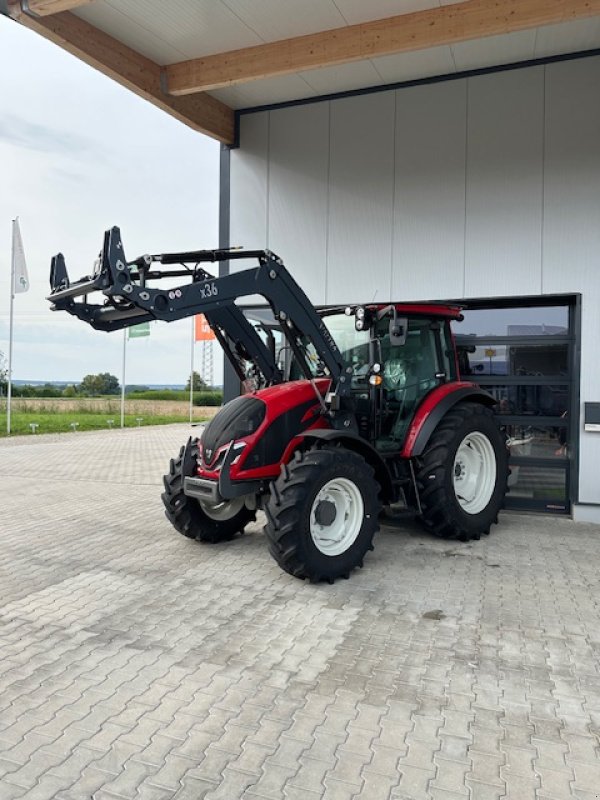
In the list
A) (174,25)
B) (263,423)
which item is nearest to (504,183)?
(174,25)

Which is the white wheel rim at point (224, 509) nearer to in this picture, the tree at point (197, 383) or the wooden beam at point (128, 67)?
the wooden beam at point (128, 67)

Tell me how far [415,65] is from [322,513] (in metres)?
5.36

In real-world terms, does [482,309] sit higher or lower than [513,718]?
higher

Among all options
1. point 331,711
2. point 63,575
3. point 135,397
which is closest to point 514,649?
point 331,711

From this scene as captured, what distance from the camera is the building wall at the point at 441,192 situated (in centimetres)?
676

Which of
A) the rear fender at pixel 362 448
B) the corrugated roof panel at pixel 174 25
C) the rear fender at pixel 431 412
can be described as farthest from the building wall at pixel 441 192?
the rear fender at pixel 362 448

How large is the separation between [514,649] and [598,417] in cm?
387

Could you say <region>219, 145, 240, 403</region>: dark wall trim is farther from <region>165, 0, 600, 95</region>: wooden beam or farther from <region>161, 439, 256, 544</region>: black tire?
<region>161, 439, 256, 544</region>: black tire

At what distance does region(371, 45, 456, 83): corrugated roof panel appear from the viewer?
22.4 feet

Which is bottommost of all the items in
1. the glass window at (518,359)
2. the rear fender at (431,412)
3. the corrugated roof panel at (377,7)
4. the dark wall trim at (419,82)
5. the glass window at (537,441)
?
the glass window at (537,441)

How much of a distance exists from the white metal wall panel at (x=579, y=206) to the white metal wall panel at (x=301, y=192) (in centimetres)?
269

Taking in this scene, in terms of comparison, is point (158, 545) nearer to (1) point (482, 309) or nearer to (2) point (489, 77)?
(1) point (482, 309)

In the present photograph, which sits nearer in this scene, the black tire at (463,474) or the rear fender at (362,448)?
the rear fender at (362,448)

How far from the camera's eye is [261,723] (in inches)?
111
